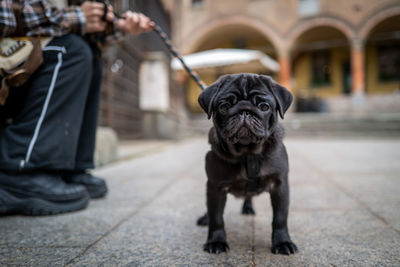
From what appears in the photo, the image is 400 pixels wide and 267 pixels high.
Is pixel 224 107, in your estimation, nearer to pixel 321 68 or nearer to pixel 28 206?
pixel 28 206

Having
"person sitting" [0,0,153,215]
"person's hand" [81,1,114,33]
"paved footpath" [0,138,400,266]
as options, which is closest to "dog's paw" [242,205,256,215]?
"paved footpath" [0,138,400,266]

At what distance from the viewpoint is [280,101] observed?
4.16 feet

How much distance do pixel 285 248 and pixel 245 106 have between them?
597mm

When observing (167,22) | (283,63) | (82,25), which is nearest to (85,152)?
(82,25)

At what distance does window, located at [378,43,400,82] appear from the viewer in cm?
1471

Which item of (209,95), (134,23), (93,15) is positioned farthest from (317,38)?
(209,95)

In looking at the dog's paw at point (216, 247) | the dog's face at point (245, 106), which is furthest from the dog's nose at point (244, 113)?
the dog's paw at point (216, 247)

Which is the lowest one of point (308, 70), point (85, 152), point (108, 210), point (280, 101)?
point (108, 210)

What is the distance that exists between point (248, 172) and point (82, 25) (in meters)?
1.44

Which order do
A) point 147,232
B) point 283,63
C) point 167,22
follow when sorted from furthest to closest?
point 283,63 → point 167,22 → point 147,232

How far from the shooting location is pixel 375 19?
12.8 m

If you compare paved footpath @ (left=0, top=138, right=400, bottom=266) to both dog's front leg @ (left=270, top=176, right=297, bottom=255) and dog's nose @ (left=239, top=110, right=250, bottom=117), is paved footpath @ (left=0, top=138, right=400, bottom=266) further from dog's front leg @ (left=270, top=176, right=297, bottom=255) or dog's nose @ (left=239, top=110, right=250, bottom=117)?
dog's nose @ (left=239, top=110, right=250, bottom=117)

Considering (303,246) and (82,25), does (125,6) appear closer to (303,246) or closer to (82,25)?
(82,25)

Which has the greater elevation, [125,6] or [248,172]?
[125,6]
